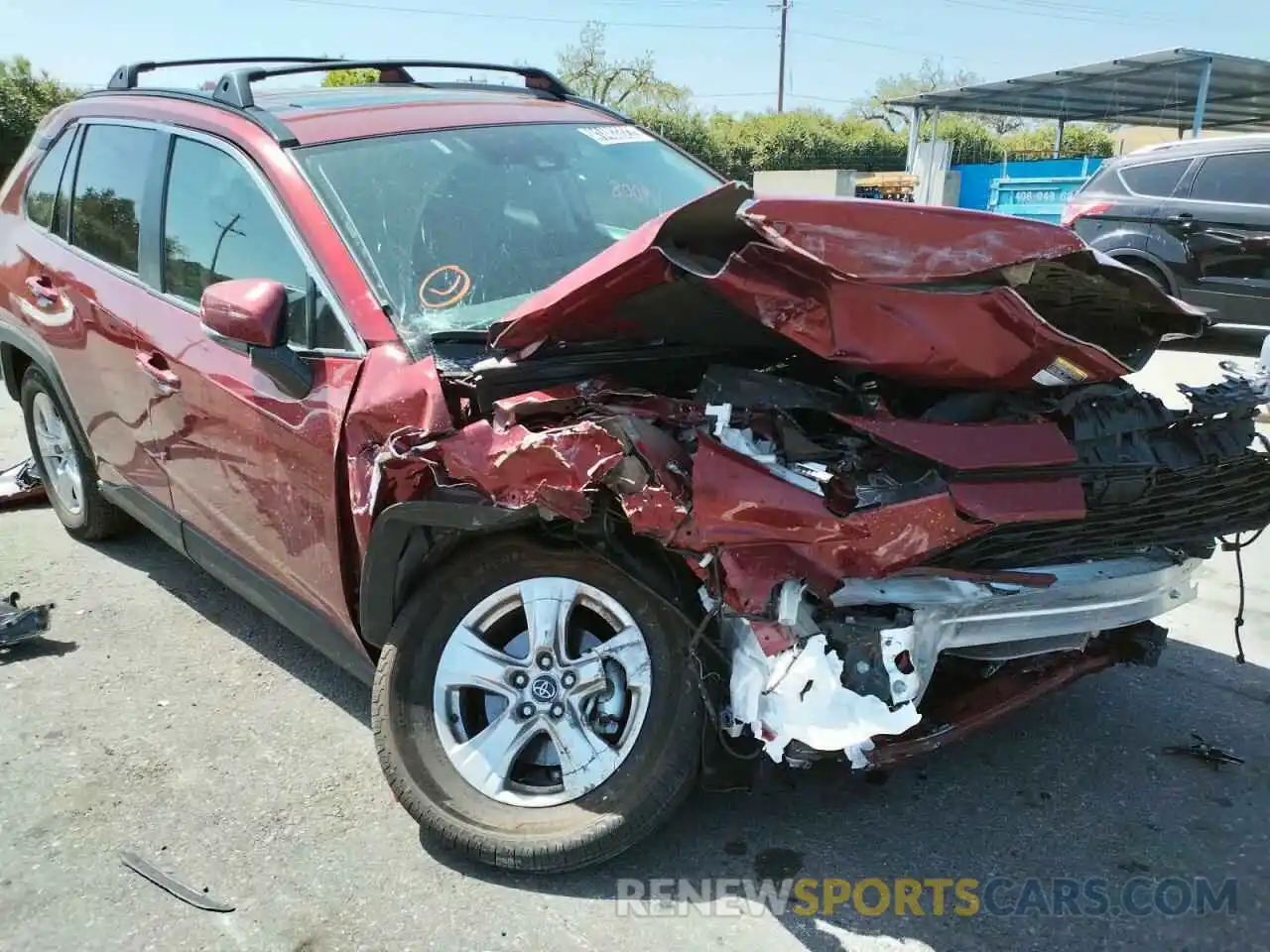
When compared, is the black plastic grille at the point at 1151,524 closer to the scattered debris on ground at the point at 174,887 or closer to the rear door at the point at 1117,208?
the scattered debris on ground at the point at 174,887

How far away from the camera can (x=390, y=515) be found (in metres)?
2.59

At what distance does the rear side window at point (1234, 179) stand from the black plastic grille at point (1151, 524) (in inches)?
323

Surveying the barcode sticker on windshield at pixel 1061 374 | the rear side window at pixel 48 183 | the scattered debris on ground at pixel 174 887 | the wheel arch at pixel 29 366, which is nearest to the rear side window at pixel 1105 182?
the barcode sticker on windshield at pixel 1061 374

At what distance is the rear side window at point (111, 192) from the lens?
→ 3.85 metres

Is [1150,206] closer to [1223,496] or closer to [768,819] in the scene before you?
[1223,496]

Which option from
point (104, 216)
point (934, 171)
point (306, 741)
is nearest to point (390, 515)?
point (306, 741)

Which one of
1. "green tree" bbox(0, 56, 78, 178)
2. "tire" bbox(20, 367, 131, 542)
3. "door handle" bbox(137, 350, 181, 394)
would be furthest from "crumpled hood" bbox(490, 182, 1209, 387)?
"green tree" bbox(0, 56, 78, 178)

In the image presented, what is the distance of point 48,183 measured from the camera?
182 inches

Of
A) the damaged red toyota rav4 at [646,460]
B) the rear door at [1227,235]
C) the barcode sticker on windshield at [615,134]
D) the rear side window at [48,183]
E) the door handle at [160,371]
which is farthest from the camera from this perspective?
the rear door at [1227,235]

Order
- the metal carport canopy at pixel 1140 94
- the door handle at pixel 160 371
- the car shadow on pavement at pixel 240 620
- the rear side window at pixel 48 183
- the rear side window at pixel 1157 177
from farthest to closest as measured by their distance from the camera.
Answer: the metal carport canopy at pixel 1140 94 < the rear side window at pixel 1157 177 < the rear side window at pixel 48 183 < the car shadow on pavement at pixel 240 620 < the door handle at pixel 160 371

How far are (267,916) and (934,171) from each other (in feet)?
80.3

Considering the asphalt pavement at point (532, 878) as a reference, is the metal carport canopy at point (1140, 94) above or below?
above

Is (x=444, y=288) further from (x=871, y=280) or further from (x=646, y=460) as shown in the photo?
(x=871, y=280)

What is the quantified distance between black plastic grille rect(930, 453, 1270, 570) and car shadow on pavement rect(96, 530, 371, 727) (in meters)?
2.11
